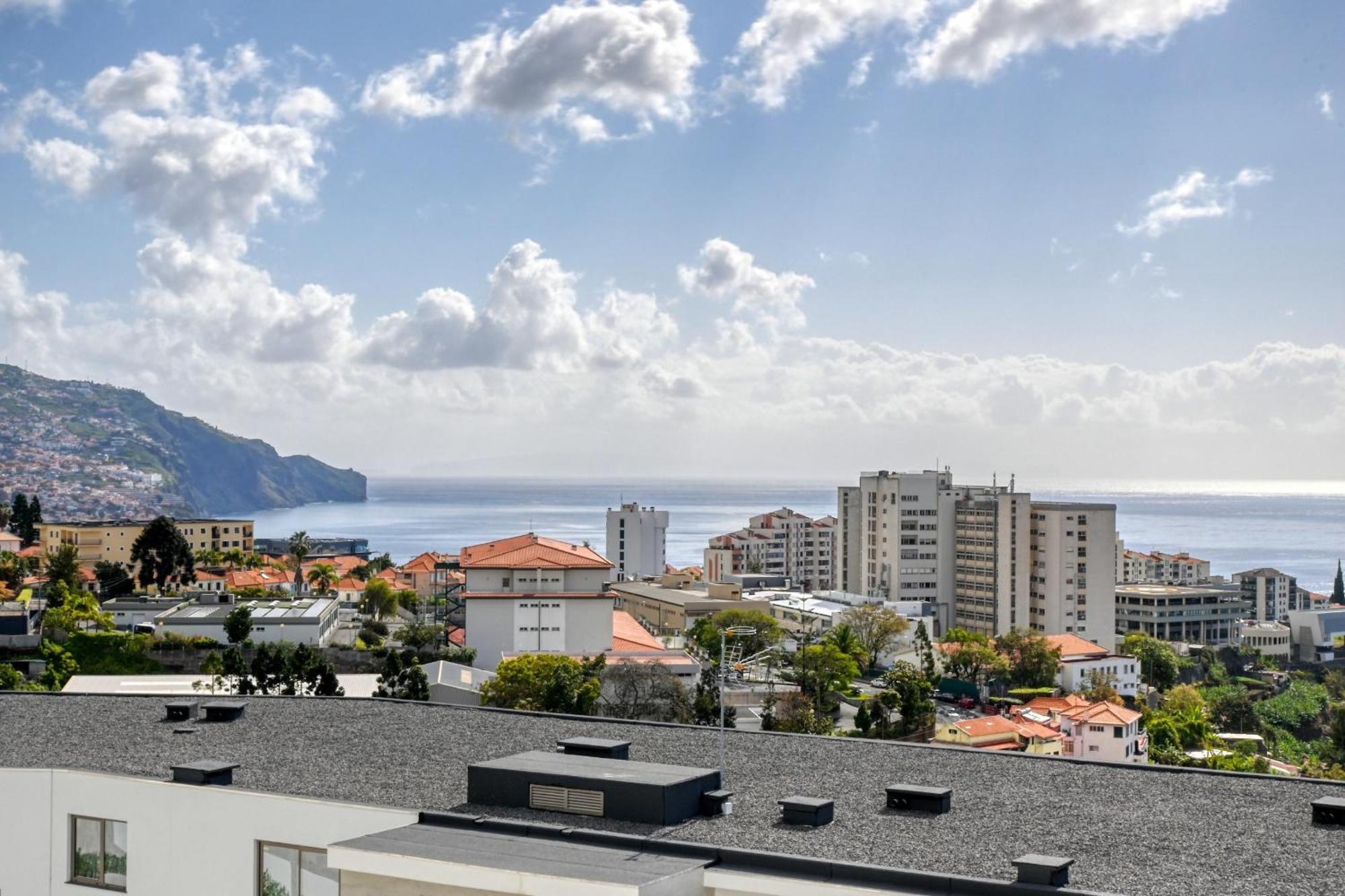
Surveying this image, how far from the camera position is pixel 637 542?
11169 centimetres

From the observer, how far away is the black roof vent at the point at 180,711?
14359 millimetres

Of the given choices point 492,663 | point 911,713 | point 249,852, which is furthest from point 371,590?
point 249,852

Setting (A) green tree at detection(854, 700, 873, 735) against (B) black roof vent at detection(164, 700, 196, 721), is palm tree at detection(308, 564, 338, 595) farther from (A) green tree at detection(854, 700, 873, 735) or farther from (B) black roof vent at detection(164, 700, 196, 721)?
(B) black roof vent at detection(164, 700, 196, 721)

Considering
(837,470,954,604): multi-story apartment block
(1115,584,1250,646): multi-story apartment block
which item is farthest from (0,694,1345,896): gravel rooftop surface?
(1115,584,1250,646): multi-story apartment block

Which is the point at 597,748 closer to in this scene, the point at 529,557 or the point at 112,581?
the point at 529,557

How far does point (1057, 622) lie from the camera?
84188 mm

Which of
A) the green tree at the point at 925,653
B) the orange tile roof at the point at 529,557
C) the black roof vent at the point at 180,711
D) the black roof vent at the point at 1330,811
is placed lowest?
the green tree at the point at 925,653

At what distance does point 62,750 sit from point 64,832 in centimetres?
124

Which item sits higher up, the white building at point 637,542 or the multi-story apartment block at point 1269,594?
the white building at point 637,542

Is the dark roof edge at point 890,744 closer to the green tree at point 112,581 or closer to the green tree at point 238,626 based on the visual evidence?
the green tree at point 238,626

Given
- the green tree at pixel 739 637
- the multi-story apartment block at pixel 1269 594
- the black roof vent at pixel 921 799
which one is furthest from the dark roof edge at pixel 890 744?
the multi-story apartment block at pixel 1269 594

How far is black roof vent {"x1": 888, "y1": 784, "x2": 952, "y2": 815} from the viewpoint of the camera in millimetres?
9828

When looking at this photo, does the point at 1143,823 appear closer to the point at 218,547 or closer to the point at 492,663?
the point at 492,663

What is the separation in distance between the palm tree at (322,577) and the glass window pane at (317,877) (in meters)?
66.0
